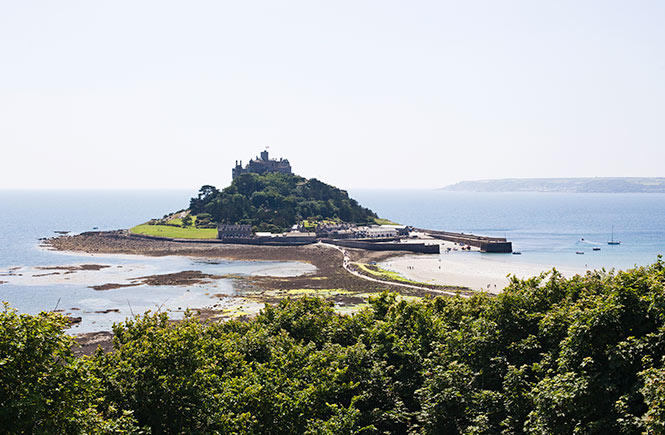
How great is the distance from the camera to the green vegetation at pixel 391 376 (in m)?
15.9

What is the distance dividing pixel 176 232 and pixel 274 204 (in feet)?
117

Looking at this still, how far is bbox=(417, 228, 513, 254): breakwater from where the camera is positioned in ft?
427

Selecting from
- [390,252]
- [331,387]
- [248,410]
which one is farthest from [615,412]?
[390,252]

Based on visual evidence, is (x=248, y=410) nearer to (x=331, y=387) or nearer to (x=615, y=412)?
(x=331, y=387)

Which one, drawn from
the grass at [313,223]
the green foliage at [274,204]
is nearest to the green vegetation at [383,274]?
the grass at [313,223]

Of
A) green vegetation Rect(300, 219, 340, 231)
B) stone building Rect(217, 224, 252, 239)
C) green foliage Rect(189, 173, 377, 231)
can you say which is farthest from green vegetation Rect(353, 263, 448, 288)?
green foliage Rect(189, 173, 377, 231)

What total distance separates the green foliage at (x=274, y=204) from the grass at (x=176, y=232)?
411 inches

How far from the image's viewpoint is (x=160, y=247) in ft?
449

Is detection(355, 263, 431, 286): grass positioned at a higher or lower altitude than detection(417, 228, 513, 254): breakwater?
lower

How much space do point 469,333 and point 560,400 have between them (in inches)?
348

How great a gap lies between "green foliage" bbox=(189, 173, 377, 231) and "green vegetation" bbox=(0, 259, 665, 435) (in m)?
133

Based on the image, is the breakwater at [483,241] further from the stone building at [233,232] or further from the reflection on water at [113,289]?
the stone building at [233,232]

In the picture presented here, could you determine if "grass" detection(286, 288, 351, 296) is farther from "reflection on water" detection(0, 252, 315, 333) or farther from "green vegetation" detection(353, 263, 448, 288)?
"green vegetation" detection(353, 263, 448, 288)

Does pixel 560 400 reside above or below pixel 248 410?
above
